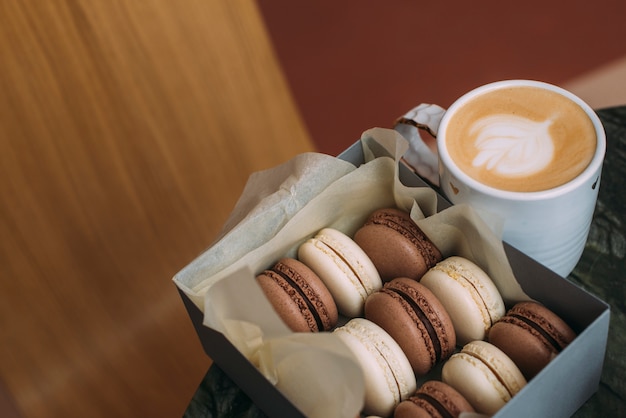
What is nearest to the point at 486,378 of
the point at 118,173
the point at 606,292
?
the point at 606,292

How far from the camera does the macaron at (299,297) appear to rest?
0.84 meters

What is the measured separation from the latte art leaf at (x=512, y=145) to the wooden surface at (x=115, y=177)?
0.49 meters

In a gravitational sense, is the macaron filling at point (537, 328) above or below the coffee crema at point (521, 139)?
below

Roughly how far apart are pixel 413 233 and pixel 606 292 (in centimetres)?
21

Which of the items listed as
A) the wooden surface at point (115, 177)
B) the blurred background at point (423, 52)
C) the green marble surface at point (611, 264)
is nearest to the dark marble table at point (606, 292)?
the green marble surface at point (611, 264)

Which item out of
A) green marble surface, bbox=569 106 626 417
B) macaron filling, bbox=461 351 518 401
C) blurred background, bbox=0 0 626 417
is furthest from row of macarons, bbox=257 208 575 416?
blurred background, bbox=0 0 626 417

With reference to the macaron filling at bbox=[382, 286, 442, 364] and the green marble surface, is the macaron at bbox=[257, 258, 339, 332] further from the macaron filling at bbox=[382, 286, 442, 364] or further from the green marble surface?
the green marble surface

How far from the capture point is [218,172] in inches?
51.8

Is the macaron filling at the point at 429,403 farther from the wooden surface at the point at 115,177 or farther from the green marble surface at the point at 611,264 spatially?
the wooden surface at the point at 115,177

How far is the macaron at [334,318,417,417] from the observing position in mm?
790

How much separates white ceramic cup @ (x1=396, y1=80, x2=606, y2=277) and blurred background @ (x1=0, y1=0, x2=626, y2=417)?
0.47m

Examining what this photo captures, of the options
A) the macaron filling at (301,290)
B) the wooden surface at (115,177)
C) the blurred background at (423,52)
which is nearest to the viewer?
the macaron filling at (301,290)

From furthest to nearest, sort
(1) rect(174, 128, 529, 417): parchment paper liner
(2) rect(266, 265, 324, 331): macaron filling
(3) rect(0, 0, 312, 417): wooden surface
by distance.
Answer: (3) rect(0, 0, 312, 417): wooden surface, (2) rect(266, 265, 324, 331): macaron filling, (1) rect(174, 128, 529, 417): parchment paper liner

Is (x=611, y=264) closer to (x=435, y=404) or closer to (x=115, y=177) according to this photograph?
(x=435, y=404)
